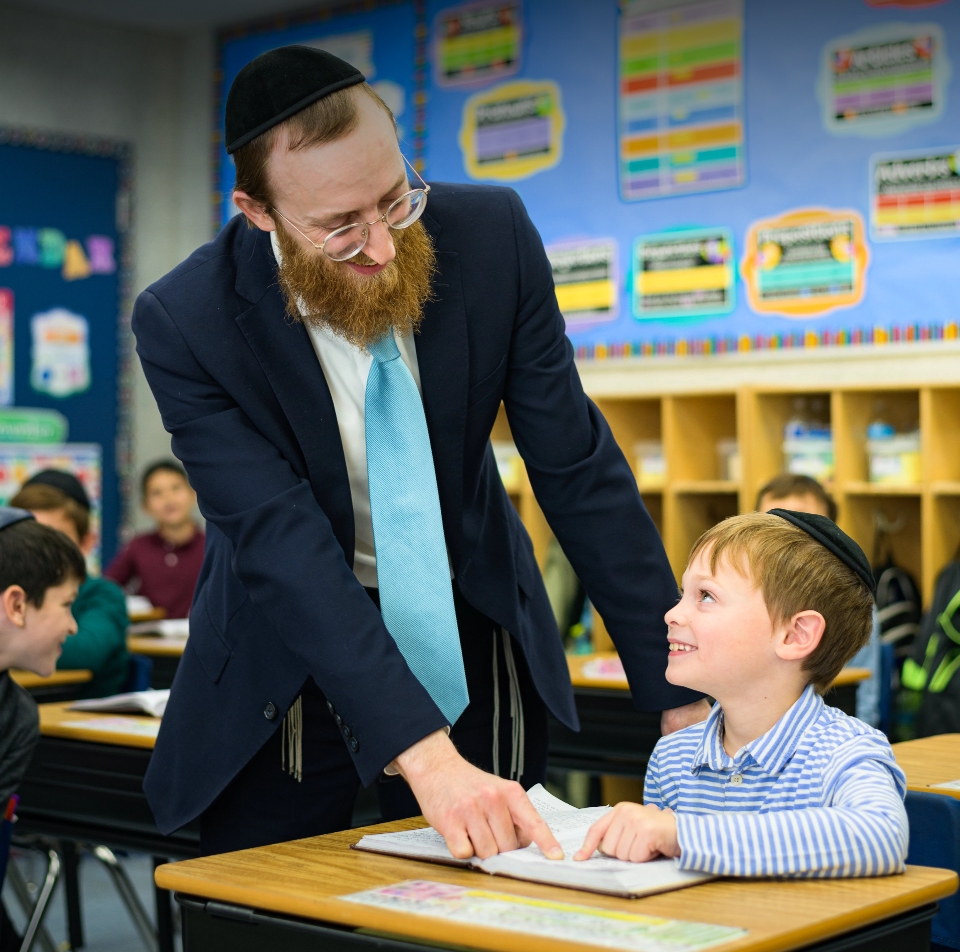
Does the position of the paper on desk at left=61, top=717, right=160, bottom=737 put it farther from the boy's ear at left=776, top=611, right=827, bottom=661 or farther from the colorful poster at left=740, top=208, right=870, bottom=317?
the colorful poster at left=740, top=208, right=870, bottom=317

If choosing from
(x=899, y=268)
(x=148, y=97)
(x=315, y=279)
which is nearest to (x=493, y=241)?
(x=315, y=279)

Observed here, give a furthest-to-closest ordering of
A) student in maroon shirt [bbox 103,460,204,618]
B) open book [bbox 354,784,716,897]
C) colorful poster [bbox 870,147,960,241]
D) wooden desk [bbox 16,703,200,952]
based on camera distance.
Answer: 1. student in maroon shirt [bbox 103,460,204,618]
2. colorful poster [bbox 870,147,960,241]
3. wooden desk [bbox 16,703,200,952]
4. open book [bbox 354,784,716,897]

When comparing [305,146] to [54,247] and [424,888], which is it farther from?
[54,247]

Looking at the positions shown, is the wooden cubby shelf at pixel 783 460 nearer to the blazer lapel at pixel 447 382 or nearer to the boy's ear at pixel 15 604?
the boy's ear at pixel 15 604

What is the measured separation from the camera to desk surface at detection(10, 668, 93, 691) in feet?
11.3

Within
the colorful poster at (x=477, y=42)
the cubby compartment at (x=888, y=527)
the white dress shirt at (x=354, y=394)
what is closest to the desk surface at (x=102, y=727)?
the white dress shirt at (x=354, y=394)

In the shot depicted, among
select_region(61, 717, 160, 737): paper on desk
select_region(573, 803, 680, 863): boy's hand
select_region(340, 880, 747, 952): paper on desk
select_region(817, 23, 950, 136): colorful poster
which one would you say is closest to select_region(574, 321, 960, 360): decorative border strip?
select_region(817, 23, 950, 136): colorful poster

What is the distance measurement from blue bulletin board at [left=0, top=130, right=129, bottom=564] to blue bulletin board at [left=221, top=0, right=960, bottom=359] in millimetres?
1726

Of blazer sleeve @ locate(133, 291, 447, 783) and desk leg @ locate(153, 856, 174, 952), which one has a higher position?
blazer sleeve @ locate(133, 291, 447, 783)

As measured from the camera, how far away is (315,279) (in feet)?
5.43

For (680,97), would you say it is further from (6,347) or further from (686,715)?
(686,715)

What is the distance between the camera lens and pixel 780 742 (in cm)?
151

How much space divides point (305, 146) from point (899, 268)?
3904 mm

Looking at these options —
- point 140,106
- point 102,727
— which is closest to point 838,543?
point 102,727
